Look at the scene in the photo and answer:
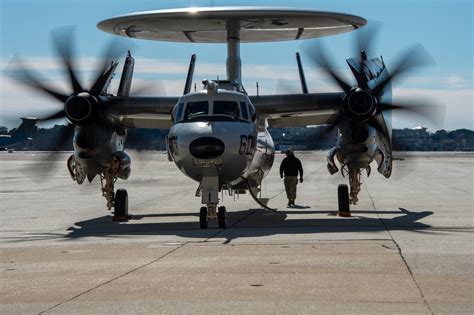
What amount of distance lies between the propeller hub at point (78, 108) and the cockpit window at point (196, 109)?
343 cm

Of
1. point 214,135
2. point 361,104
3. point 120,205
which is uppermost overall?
point 361,104

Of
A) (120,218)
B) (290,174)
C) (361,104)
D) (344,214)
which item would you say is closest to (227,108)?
(361,104)

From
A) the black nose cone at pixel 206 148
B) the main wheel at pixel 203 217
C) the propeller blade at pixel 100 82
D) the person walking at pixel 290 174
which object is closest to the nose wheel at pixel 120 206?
the propeller blade at pixel 100 82

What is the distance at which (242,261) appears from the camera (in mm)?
15320

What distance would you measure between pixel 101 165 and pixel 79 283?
12.5 m

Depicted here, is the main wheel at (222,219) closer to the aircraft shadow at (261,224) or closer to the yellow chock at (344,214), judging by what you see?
the aircraft shadow at (261,224)

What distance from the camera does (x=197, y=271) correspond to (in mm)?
14188

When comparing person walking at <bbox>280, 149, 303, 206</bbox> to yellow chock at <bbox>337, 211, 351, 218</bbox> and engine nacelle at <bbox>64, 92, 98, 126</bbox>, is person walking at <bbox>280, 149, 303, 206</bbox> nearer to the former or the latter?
yellow chock at <bbox>337, 211, 351, 218</bbox>

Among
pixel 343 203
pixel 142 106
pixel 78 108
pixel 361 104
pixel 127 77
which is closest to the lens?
pixel 361 104

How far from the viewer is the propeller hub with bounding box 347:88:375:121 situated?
23.9 m

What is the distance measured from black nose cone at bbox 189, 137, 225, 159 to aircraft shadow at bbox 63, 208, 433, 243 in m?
1.85

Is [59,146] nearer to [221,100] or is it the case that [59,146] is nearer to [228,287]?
[221,100]

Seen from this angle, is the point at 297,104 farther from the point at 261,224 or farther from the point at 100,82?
the point at 100,82

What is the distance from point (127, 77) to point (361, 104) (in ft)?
28.0
